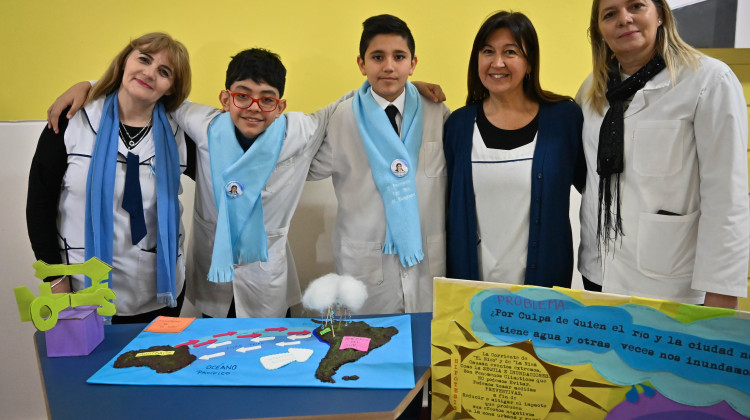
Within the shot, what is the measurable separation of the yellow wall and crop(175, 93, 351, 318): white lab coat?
0.54 metres

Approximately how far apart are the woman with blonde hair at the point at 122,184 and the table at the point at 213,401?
0.72 metres

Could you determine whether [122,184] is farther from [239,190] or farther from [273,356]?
[273,356]

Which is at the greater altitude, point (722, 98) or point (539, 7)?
point (539, 7)

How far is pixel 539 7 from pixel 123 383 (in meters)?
2.67

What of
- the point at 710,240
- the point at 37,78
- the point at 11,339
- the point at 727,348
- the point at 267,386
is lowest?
the point at 11,339

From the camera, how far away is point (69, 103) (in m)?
2.04

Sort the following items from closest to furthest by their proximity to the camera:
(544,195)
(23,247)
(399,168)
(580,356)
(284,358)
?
1. (580,356)
2. (284,358)
3. (544,195)
4. (399,168)
5. (23,247)

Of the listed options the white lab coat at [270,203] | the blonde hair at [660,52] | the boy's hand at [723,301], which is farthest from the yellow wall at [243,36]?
the boy's hand at [723,301]

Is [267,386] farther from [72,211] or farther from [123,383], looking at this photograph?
[72,211]

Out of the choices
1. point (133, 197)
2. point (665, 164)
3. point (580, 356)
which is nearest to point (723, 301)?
point (665, 164)

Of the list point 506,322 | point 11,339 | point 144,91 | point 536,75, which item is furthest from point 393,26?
point 11,339

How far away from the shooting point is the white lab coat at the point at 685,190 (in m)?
1.61

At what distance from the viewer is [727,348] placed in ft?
3.58

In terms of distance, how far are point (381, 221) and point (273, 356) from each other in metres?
0.88
